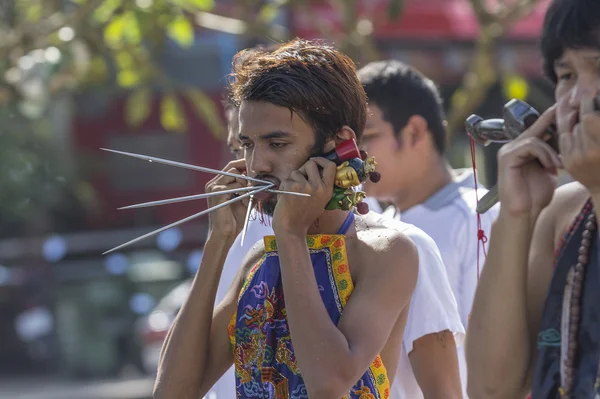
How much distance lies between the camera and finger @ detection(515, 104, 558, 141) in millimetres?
2020

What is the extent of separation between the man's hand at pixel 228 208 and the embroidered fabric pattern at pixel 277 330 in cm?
15

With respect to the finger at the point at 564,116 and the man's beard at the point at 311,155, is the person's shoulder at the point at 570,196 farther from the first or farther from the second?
the man's beard at the point at 311,155

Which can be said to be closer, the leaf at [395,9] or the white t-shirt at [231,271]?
the white t-shirt at [231,271]

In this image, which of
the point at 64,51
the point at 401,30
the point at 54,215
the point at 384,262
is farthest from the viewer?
the point at 54,215

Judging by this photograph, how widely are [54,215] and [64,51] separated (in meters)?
14.6

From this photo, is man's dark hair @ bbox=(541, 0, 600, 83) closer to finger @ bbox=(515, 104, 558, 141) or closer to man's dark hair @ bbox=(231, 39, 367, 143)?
finger @ bbox=(515, 104, 558, 141)

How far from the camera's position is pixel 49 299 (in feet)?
54.0

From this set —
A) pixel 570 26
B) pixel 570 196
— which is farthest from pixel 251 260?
pixel 570 26

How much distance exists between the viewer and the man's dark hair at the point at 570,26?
2.06 meters

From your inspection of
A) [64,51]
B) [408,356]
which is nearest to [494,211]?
[408,356]

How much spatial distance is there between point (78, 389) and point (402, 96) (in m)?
11.8

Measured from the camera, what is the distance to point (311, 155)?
264cm

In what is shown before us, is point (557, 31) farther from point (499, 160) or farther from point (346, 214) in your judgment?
point (346, 214)

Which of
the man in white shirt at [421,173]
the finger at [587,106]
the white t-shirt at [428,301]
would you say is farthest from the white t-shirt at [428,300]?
the finger at [587,106]
